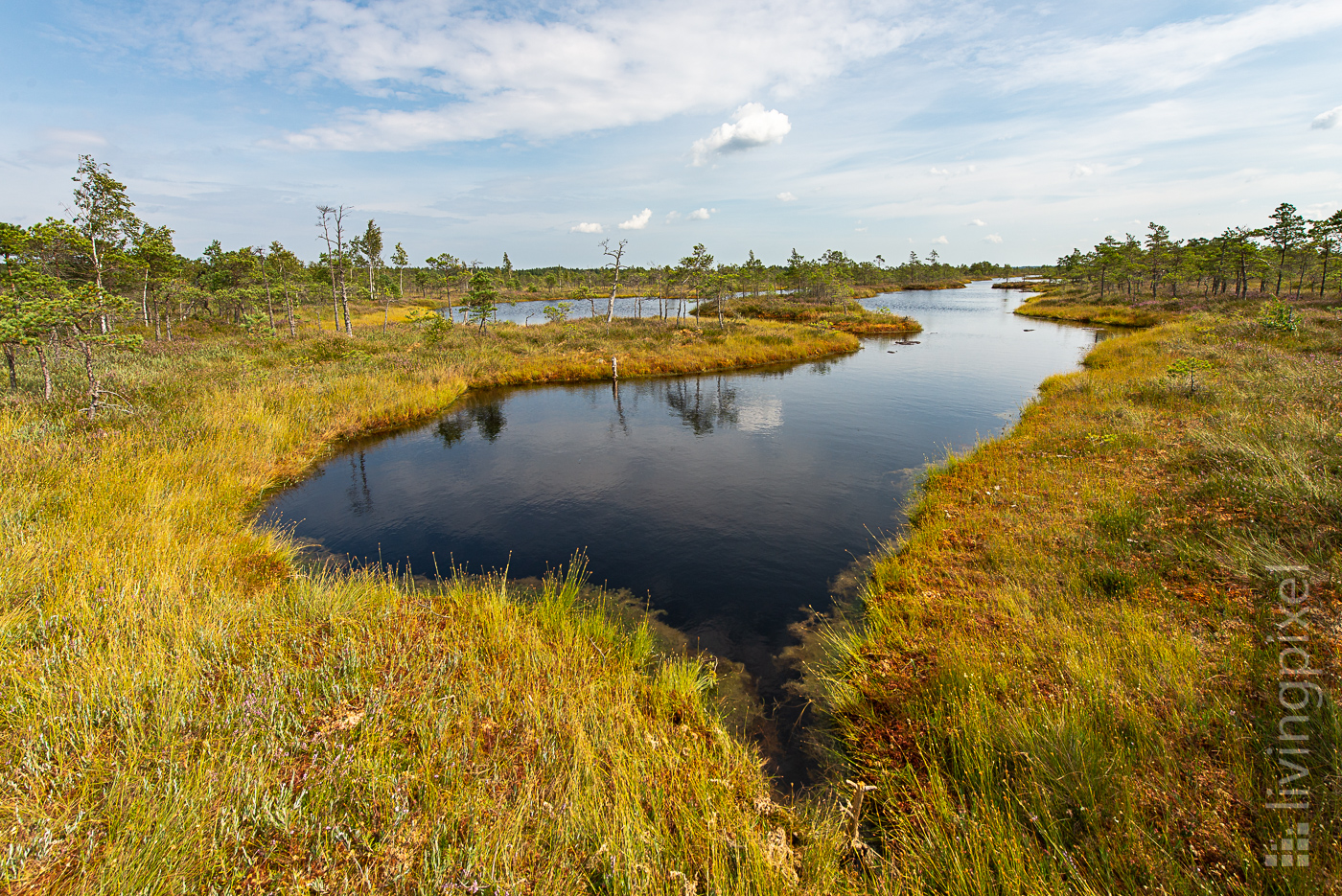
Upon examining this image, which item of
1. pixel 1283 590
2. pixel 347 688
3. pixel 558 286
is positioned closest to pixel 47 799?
pixel 347 688

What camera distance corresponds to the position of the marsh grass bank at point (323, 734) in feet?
9.56

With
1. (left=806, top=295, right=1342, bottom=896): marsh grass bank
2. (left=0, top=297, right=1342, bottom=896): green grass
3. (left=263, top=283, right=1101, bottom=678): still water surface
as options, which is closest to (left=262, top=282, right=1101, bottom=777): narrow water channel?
(left=263, top=283, right=1101, bottom=678): still water surface

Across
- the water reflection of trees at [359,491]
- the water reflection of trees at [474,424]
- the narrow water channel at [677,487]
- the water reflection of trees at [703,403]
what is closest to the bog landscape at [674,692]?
the narrow water channel at [677,487]

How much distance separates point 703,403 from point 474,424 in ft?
32.4

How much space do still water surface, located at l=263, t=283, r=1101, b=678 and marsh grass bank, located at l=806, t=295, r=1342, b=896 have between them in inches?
68.0

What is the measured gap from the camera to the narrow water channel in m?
8.89

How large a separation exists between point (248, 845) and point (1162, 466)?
1399 cm

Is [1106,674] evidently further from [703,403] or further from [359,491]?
[703,403]

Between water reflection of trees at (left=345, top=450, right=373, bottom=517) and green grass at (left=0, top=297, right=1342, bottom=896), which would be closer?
green grass at (left=0, top=297, right=1342, bottom=896)

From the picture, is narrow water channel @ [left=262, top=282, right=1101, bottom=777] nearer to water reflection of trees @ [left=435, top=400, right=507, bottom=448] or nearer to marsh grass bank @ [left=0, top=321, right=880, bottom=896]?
water reflection of trees @ [left=435, top=400, right=507, bottom=448]

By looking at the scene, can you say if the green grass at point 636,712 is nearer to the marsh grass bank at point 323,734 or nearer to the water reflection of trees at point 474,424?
the marsh grass bank at point 323,734

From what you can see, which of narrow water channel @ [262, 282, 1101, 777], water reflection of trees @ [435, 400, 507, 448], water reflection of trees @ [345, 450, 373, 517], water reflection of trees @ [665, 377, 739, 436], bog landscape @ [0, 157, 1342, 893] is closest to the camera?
bog landscape @ [0, 157, 1342, 893]

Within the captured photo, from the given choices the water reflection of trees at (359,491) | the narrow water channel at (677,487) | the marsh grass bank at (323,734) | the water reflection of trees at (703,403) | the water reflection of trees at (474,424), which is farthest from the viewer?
the water reflection of trees at (703,403)

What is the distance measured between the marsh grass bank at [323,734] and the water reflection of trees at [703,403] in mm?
12409
